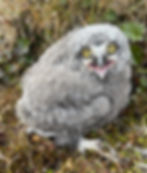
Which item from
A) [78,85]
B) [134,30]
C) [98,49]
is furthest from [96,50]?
[134,30]

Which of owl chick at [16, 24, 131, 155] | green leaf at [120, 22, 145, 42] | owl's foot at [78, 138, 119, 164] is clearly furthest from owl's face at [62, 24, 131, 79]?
owl's foot at [78, 138, 119, 164]

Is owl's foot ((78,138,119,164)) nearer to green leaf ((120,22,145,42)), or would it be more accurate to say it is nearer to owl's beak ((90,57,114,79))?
owl's beak ((90,57,114,79))

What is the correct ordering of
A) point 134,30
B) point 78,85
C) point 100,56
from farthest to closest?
point 134,30
point 78,85
point 100,56

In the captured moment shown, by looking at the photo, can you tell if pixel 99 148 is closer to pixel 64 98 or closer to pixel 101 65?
pixel 64 98

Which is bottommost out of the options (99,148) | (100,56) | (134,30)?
(99,148)

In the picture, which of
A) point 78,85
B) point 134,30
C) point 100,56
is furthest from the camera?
point 134,30

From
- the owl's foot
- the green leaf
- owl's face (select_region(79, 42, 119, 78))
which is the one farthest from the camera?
the green leaf

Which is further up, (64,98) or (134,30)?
(134,30)
